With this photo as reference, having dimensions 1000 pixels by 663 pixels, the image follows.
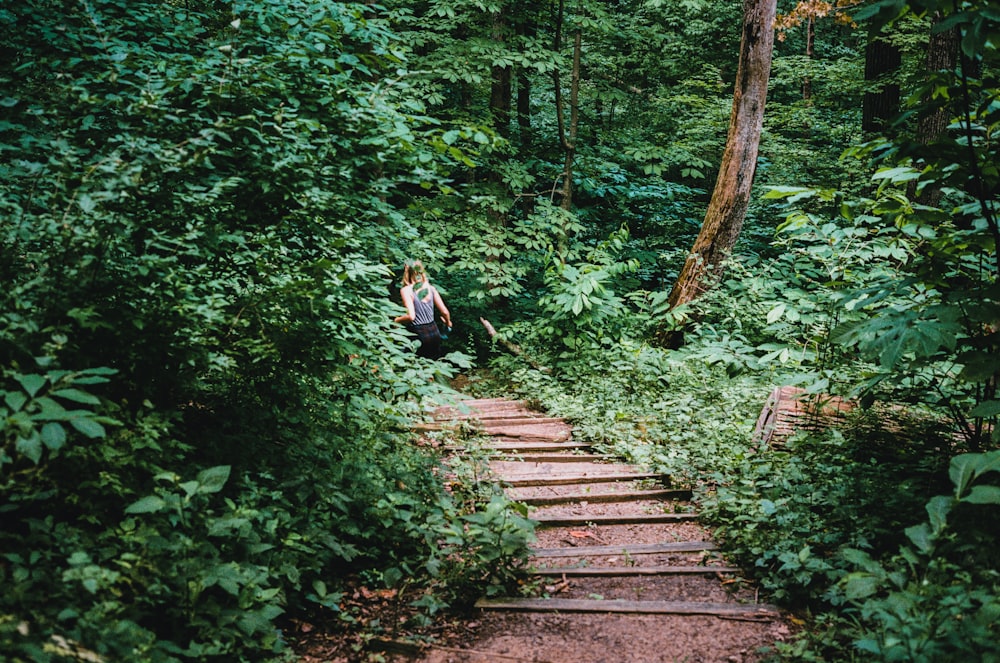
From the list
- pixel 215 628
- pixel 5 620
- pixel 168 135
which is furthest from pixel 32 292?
pixel 215 628

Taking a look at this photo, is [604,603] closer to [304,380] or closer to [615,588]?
[615,588]

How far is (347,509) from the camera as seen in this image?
3.88 m

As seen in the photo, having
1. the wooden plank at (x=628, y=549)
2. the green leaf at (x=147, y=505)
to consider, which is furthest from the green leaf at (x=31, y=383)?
the wooden plank at (x=628, y=549)

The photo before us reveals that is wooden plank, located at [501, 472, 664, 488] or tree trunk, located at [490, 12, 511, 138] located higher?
tree trunk, located at [490, 12, 511, 138]

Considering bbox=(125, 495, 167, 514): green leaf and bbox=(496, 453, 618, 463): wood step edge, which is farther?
bbox=(496, 453, 618, 463): wood step edge

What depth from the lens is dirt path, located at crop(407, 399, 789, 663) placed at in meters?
3.12

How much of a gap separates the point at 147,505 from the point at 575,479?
146 inches

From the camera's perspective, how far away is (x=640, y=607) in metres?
3.47

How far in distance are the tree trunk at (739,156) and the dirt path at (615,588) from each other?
14.4 ft

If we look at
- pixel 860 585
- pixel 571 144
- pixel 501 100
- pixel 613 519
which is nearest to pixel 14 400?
pixel 860 585

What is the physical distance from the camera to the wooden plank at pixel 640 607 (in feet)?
11.1

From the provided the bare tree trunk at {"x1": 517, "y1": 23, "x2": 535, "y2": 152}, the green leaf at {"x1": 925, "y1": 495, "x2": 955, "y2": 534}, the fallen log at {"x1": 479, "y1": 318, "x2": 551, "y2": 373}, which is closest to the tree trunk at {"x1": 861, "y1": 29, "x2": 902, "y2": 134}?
the bare tree trunk at {"x1": 517, "y1": 23, "x2": 535, "y2": 152}

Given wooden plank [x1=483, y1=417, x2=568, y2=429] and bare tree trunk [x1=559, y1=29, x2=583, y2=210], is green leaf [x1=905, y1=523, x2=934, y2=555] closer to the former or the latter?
wooden plank [x1=483, y1=417, x2=568, y2=429]

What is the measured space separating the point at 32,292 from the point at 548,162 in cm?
1032
